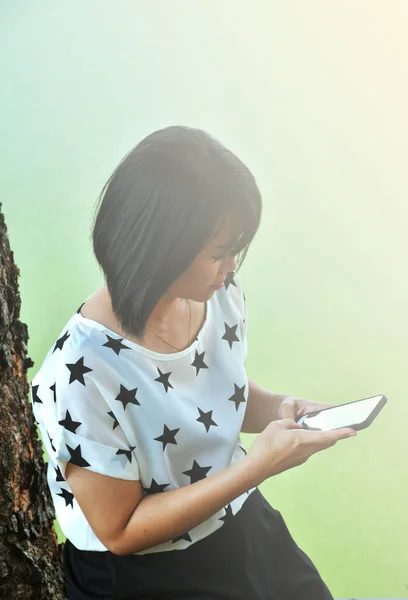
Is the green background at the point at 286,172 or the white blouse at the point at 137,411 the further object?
the green background at the point at 286,172

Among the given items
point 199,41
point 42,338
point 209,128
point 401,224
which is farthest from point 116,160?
point 401,224

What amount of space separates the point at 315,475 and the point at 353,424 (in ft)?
3.46

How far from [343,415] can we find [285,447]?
0.44 ft

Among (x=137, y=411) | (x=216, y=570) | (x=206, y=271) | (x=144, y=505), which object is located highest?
(x=206, y=271)

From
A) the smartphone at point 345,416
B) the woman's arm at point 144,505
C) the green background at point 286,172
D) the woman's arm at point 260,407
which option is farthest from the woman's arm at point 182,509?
the green background at point 286,172

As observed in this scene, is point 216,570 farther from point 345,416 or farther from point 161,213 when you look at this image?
point 161,213

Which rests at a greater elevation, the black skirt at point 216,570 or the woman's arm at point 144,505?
the woman's arm at point 144,505

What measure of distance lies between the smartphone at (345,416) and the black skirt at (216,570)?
0.15 m

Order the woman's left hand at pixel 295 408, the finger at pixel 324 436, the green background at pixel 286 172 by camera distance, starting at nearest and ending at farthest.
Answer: the finger at pixel 324 436 < the woman's left hand at pixel 295 408 < the green background at pixel 286 172

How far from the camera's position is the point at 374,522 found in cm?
180

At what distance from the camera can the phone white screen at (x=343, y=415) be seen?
32.6 inches

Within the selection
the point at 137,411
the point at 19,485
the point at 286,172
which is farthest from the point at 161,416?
the point at 286,172

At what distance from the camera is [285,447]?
0.75 metres

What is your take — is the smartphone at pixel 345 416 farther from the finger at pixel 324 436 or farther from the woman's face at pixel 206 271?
the woman's face at pixel 206 271
